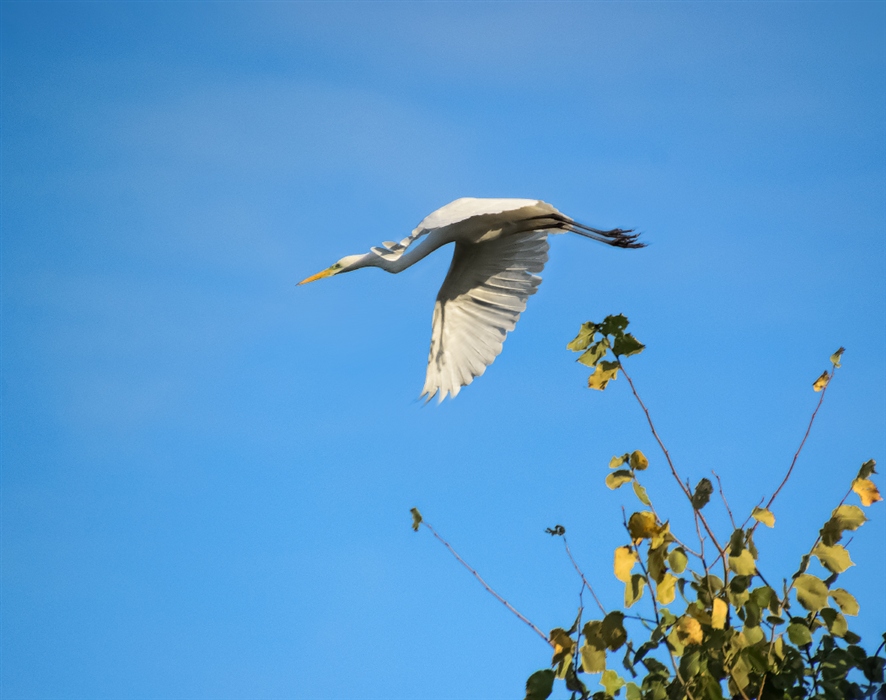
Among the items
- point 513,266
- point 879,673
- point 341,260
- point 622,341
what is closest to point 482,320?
point 513,266

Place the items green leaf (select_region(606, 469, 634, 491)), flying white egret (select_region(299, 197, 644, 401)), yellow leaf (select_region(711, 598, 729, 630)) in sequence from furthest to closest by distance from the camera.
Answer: flying white egret (select_region(299, 197, 644, 401))
green leaf (select_region(606, 469, 634, 491))
yellow leaf (select_region(711, 598, 729, 630))

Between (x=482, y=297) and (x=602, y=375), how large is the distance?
16.3 ft

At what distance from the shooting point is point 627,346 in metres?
2.70

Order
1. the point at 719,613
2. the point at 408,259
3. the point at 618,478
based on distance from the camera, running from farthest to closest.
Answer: the point at 408,259 → the point at 618,478 → the point at 719,613

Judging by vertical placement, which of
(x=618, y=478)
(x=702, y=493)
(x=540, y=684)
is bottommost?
(x=540, y=684)

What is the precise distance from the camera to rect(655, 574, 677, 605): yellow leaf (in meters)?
2.38

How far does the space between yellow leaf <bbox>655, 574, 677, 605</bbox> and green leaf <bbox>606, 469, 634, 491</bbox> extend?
25 centimetres

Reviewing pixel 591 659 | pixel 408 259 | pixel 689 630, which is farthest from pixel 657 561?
pixel 408 259

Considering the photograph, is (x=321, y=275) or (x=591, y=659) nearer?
(x=591, y=659)

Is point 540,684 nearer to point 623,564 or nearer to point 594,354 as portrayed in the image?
point 623,564

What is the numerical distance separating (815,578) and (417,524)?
103cm

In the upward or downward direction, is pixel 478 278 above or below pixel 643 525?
above

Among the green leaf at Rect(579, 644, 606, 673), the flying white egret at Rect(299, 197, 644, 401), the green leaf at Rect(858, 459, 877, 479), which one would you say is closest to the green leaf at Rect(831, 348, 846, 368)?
the green leaf at Rect(858, 459, 877, 479)

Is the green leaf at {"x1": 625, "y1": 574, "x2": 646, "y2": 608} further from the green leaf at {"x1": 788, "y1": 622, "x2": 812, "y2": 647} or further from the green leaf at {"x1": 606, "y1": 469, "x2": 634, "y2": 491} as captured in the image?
the green leaf at {"x1": 788, "y1": 622, "x2": 812, "y2": 647}
